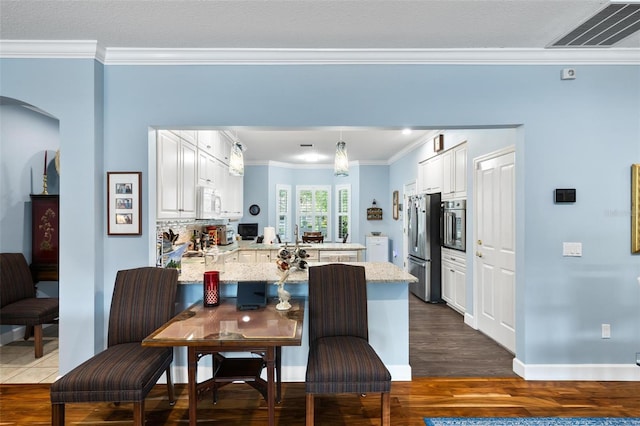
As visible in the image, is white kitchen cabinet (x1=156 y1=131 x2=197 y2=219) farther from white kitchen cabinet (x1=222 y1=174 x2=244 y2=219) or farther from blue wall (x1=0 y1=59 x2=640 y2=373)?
white kitchen cabinet (x1=222 y1=174 x2=244 y2=219)

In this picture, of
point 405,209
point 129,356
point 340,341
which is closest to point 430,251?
point 405,209

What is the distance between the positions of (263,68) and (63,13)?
138cm

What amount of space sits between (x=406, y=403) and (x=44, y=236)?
4.14 m

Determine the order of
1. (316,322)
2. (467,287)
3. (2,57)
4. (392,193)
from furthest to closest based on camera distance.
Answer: (392,193), (467,287), (2,57), (316,322)

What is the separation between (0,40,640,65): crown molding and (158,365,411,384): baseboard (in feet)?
8.46

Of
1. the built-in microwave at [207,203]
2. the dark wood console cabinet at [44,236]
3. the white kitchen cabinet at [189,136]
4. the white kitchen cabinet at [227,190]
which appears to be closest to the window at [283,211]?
the white kitchen cabinet at [227,190]

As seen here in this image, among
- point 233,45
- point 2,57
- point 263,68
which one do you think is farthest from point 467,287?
point 2,57

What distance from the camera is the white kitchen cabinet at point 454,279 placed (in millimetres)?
4605

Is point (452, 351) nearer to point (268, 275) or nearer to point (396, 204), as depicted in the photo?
point (268, 275)

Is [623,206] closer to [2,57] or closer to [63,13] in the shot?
[63,13]

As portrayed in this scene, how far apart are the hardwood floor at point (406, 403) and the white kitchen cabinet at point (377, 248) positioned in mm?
4803

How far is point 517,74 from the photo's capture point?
9.41 feet

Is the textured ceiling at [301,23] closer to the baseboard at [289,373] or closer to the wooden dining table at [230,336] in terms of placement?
the wooden dining table at [230,336]

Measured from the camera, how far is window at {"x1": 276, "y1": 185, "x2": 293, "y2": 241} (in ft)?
27.8
